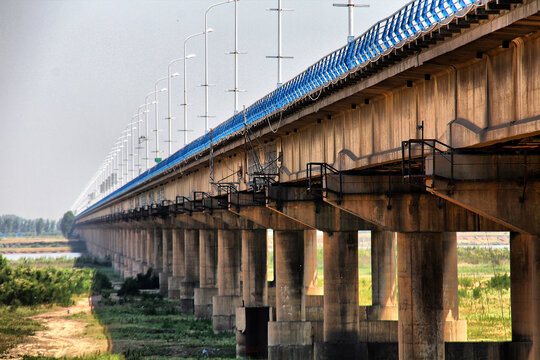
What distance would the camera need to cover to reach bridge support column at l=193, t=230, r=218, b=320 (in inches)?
2640

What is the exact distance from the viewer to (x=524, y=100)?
60.2ft

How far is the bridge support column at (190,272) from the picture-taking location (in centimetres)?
7469

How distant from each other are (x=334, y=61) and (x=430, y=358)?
9.62m

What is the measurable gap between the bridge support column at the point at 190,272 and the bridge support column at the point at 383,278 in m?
24.4

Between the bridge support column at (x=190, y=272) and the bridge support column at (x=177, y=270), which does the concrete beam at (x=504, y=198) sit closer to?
the bridge support column at (x=190, y=272)

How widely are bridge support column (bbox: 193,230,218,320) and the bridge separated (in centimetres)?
641

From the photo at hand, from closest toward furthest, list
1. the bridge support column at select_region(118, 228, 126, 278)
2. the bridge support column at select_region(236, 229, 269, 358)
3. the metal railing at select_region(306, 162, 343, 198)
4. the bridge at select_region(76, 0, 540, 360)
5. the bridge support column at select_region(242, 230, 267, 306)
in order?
1. the bridge at select_region(76, 0, 540, 360)
2. the metal railing at select_region(306, 162, 343, 198)
3. the bridge support column at select_region(236, 229, 269, 358)
4. the bridge support column at select_region(242, 230, 267, 306)
5. the bridge support column at select_region(118, 228, 126, 278)

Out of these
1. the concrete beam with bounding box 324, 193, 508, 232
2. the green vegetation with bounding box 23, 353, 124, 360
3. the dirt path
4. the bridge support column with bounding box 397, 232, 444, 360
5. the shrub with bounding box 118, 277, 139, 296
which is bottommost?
the dirt path

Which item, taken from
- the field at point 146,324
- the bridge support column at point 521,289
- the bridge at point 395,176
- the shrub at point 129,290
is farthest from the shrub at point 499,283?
the bridge support column at point 521,289

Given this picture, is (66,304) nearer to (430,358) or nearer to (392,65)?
(430,358)

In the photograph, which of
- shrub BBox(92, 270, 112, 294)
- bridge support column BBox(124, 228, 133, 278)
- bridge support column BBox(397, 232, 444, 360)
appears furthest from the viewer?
bridge support column BBox(124, 228, 133, 278)

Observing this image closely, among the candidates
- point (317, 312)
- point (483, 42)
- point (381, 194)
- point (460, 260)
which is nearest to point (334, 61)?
point (381, 194)

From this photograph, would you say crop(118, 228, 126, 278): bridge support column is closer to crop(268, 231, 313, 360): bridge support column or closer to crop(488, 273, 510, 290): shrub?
crop(488, 273, 510, 290): shrub

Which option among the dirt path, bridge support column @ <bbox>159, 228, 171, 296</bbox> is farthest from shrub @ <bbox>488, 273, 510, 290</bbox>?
bridge support column @ <bbox>159, 228, 171, 296</bbox>
